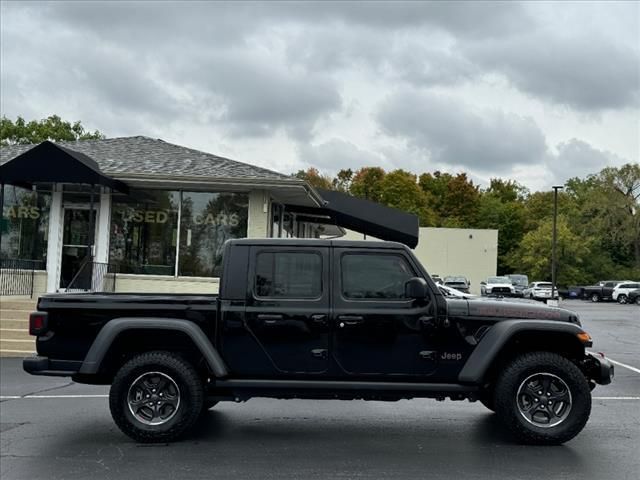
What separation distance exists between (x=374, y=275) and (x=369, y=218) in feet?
39.4

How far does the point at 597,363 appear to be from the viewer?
6512 mm

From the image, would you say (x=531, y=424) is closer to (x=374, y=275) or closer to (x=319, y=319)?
(x=374, y=275)

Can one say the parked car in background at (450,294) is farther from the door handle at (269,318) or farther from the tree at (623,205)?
the tree at (623,205)

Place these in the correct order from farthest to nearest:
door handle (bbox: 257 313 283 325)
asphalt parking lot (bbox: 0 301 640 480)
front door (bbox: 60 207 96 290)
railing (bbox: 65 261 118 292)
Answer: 1. front door (bbox: 60 207 96 290)
2. railing (bbox: 65 261 118 292)
3. door handle (bbox: 257 313 283 325)
4. asphalt parking lot (bbox: 0 301 640 480)

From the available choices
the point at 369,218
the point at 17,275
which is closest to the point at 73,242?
the point at 17,275

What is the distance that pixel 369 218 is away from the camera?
18.4 metres

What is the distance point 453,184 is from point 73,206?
75.3 m

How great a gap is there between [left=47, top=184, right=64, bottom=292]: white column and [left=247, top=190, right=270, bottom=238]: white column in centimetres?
462

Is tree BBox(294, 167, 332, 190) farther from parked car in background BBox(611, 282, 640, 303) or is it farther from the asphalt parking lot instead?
the asphalt parking lot

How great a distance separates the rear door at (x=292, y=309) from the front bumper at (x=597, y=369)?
2560mm

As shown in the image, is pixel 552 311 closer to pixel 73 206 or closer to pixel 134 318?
pixel 134 318

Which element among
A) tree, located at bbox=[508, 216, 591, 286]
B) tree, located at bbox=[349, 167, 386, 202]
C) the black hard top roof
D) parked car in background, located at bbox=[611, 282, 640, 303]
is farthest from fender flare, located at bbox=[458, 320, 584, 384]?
tree, located at bbox=[349, 167, 386, 202]

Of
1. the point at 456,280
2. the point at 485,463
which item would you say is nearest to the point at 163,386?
the point at 485,463

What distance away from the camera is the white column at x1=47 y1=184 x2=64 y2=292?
1603cm
